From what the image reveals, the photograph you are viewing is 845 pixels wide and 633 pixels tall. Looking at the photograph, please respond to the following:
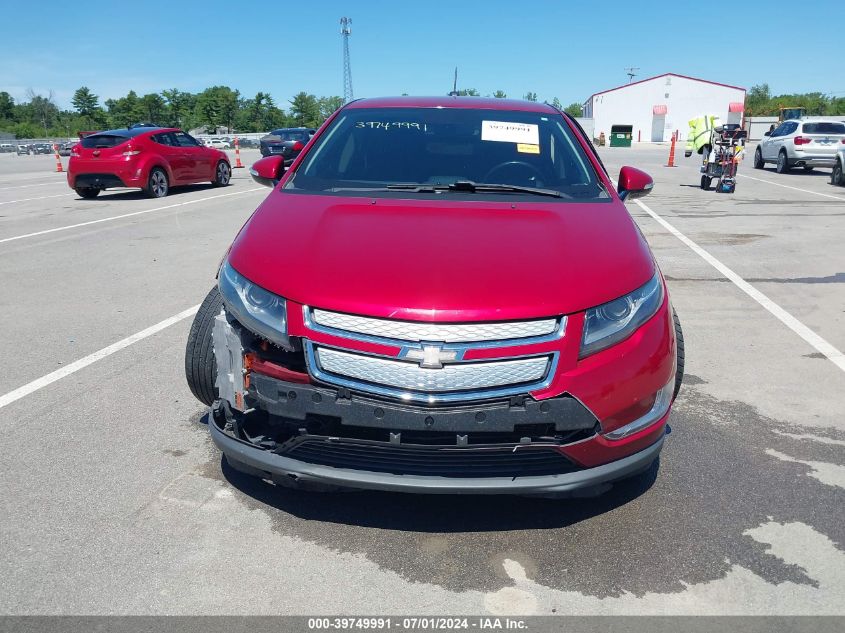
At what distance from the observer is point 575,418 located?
247cm

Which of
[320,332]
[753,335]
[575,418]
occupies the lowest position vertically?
[753,335]

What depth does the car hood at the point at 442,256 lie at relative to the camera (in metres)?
2.52

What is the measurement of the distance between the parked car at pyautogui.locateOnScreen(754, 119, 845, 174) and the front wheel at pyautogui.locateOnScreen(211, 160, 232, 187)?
17303 mm

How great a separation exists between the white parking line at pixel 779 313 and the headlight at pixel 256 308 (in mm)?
3962

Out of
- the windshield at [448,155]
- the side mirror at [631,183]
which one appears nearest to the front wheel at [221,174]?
the windshield at [448,155]

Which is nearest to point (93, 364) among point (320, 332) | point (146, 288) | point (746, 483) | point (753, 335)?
point (146, 288)

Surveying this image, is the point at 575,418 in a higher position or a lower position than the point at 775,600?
higher

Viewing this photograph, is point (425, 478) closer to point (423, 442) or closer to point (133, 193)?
point (423, 442)

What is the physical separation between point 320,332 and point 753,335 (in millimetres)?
4208

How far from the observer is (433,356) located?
2.43m

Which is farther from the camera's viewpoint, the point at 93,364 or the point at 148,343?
the point at 148,343

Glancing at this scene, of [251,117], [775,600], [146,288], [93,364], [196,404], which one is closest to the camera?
[775,600]

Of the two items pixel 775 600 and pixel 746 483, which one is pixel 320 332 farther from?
pixel 746 483

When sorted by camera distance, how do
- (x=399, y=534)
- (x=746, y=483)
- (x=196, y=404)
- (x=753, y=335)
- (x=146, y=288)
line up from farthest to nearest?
1. (x=146, y=288)
2. (x=753, y=335)
3. (x=196, y=404)
4. (x=746, y=483)
5. (x=399, y=534)
